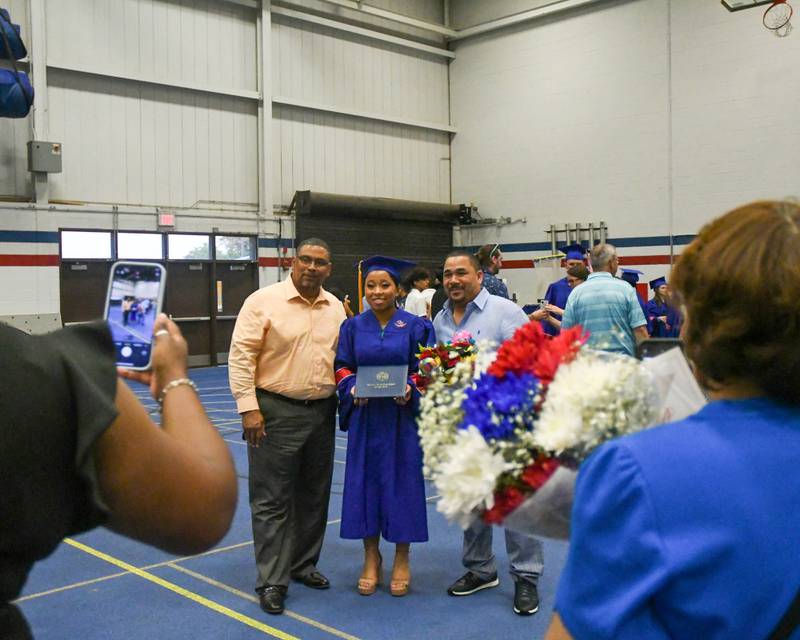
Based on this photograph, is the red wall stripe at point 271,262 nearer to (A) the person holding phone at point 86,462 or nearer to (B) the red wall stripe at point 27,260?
(B) the red wall stripe at point 27,260

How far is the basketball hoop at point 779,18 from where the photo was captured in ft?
42.9

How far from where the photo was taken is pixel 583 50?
56.5ft

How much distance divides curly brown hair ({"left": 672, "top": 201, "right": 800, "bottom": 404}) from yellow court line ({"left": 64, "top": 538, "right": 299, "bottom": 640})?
10.8 ft

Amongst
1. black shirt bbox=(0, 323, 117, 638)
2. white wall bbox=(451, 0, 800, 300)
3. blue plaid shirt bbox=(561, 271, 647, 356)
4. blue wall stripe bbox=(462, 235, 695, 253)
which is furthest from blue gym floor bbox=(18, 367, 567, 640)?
white wall bbox=(451, 0, 800, 300)

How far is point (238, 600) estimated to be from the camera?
4.53m

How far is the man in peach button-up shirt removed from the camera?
4.56 m

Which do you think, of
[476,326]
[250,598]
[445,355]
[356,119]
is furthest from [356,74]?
[250,598]

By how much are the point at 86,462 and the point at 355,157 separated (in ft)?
56.7

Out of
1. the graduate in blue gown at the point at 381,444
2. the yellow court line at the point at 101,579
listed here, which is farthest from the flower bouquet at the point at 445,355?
the yellow court line at the point at 101,579

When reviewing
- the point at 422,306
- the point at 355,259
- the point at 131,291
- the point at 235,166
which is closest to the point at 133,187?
the point at 235,166

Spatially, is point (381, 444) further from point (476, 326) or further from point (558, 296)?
point (558, 296)

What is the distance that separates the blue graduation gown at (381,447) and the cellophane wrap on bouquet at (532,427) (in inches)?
125

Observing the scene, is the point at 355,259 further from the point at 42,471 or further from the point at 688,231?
the point at 42,471

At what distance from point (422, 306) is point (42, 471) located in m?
9.02
